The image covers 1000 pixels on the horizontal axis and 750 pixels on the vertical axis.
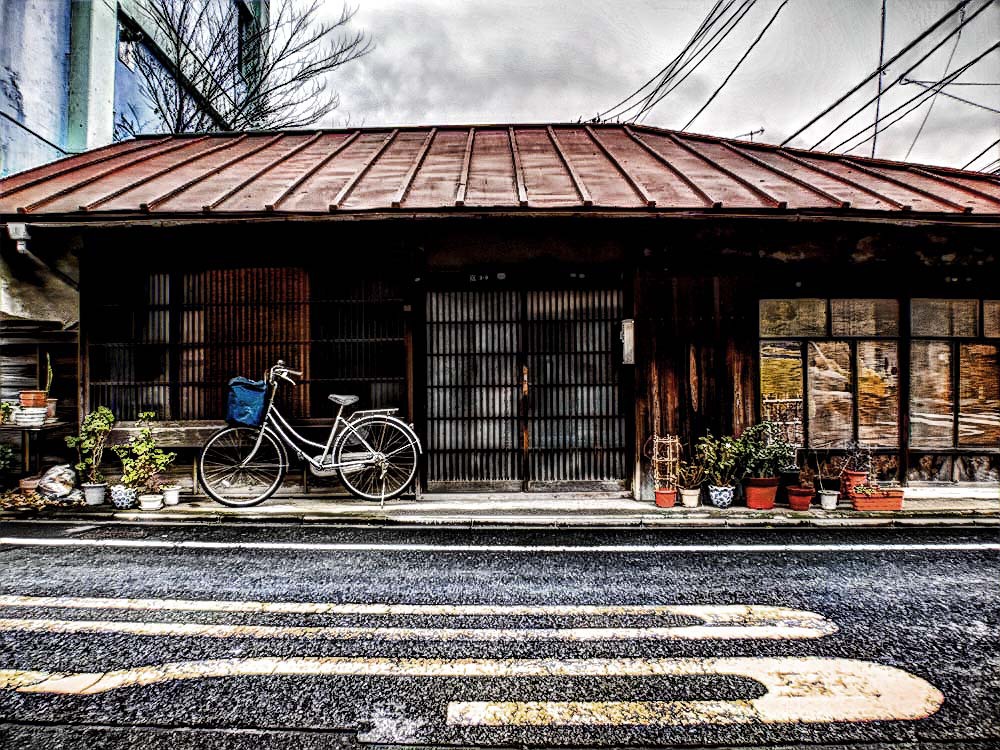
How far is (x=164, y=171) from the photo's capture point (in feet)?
27.4

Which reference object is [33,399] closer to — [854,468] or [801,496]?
[801,496]

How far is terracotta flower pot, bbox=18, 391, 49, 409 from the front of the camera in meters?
6.95

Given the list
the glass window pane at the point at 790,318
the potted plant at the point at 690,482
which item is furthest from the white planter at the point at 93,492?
the glass window pane at the point at 790,318

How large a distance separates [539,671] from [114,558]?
4.42m

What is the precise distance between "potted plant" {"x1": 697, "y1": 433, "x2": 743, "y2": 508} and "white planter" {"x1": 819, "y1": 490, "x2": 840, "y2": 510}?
103 centimetres

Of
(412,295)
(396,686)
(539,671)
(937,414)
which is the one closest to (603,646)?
(539,671)

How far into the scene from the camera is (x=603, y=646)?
312 cm

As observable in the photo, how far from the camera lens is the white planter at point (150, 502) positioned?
680cm

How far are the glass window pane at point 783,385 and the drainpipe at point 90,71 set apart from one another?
42.3 feet

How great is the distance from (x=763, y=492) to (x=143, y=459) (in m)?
8.34

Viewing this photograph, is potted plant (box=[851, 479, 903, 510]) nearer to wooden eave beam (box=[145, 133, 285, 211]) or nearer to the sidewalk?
the sidewalk

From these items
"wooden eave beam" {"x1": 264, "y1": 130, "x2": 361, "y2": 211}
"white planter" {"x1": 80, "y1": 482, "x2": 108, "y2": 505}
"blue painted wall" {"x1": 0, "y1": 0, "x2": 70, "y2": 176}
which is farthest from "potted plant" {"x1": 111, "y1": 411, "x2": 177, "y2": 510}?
"blue painted wall" {"x1": 0, "y1": 0, "x2": 70, "y2": 176}

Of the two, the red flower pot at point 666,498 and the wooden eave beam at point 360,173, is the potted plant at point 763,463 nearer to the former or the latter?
the red flower pot at point 666,498

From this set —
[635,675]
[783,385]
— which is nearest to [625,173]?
[783,385]
